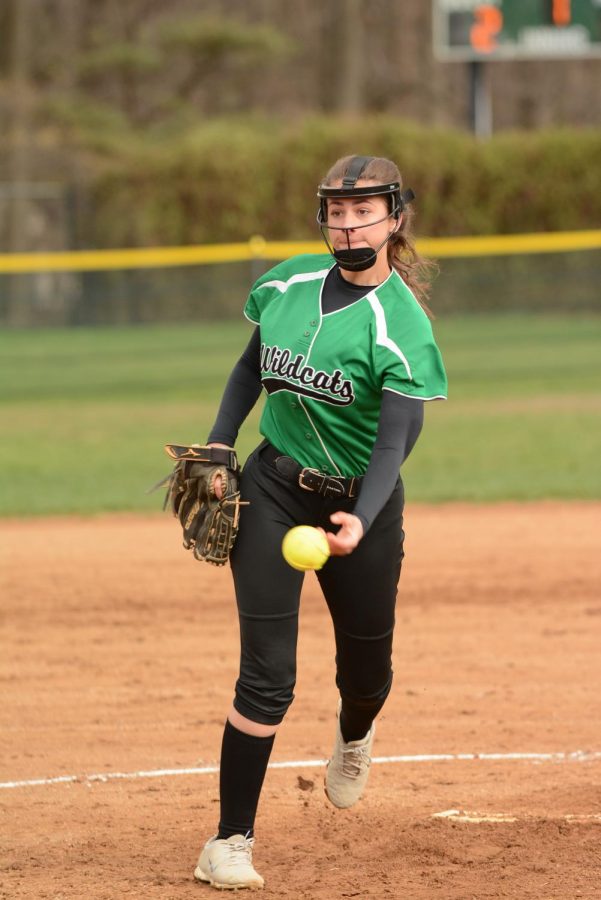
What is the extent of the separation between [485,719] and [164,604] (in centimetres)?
232

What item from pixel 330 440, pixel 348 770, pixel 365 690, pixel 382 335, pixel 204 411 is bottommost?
pixel 204 411

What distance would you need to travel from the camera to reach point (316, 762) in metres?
4.85

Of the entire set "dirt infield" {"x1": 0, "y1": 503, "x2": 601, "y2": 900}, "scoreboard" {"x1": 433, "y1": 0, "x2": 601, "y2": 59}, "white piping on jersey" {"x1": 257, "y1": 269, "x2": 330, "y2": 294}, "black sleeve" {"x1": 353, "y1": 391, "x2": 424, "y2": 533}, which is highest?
"scoreboard" {"x1": 433, "y1": 0, "x2": 601, "y2": 59}

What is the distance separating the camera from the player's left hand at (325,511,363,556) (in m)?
3.36

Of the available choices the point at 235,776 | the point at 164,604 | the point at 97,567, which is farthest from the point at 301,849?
the point at 97,567

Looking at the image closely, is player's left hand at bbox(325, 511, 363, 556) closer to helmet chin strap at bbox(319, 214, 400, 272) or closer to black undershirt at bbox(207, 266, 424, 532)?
black undershirt at bbox(207, 266, 424, 532)

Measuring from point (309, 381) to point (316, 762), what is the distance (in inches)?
67.0

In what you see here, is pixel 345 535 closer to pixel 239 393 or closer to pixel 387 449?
pixel 387 449

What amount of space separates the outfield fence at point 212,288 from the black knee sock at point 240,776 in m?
16.4

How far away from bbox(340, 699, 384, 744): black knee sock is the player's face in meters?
1.29

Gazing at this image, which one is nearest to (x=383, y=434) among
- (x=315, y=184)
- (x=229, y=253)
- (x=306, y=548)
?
(x=306, y=548)

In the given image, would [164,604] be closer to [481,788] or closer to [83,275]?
[481,788]

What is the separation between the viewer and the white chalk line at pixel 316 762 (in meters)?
4.68

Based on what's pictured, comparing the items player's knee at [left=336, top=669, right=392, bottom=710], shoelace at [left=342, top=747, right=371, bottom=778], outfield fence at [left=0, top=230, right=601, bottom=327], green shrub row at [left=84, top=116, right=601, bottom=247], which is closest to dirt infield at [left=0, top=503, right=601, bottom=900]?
shoelace at [left=342, top=747, right=371, bottom=778]
